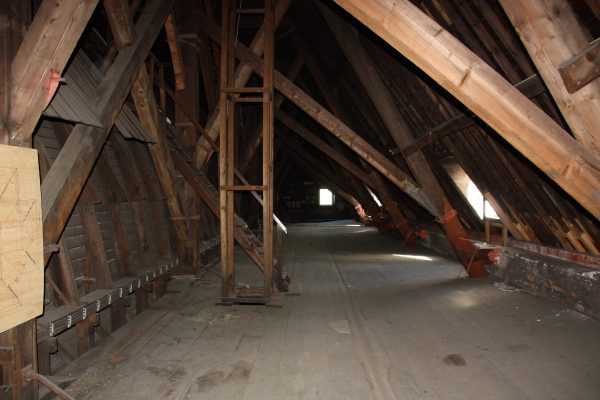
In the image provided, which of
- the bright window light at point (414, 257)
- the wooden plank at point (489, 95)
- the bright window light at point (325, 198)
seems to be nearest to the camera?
Answer: the wooden plank at point (489, 95)

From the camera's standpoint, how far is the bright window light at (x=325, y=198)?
2447 cm

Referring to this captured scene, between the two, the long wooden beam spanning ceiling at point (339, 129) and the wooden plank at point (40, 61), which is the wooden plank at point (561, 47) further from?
the long wooden beam spanning ceiling at point (339, 129)

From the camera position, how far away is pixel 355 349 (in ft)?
11.5

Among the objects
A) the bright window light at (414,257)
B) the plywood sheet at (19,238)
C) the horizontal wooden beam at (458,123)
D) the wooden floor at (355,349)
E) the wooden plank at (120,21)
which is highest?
the wooden plank at (120,21)

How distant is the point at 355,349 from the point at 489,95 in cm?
234

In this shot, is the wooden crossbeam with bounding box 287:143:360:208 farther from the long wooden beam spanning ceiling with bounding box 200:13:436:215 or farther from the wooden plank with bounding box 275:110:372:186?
the long wooden beam spanning ceiling with bounding box 200:13:436:215

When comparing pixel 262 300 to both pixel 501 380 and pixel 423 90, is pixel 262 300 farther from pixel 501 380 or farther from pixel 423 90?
pixel 423 90

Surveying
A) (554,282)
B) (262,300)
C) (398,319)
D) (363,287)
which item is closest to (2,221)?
(262,300)

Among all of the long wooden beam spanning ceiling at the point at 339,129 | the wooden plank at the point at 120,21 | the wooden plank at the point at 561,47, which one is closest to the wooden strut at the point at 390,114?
the long wooden beam spanning ceiling at the point at 339,129

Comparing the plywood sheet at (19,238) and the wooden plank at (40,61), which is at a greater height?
the wooden plank at (40,61)

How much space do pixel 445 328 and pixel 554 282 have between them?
1.82m

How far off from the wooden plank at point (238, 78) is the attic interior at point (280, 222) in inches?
1.4

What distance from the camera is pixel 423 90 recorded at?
18.0 ft

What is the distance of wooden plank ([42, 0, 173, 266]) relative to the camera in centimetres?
298
